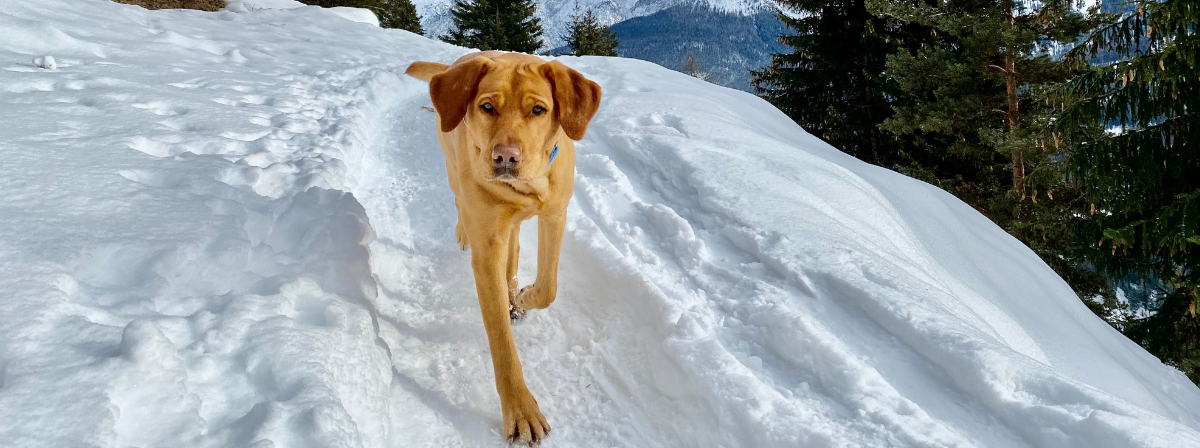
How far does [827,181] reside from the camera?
5.18 meters

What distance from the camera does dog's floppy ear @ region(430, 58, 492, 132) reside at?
9.04 feet

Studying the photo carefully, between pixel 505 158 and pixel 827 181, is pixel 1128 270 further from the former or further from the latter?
pixel 505 158

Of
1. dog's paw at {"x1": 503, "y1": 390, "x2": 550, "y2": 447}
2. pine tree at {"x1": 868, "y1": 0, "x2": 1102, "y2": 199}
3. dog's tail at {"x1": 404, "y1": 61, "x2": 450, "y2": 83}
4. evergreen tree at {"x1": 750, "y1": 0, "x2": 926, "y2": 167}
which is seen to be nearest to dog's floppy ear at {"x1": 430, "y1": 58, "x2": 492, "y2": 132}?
dog's paw at {"x1": 503, "y1": 390, "x2": 550, "y2": 447}

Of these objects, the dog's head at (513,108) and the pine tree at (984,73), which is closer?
the dog's head at (513,108)

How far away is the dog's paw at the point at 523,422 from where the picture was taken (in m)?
2.79

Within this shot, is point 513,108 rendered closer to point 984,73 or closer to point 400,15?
point 984,73

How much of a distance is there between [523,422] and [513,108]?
5.07 ft

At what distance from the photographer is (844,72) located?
19.2 meters

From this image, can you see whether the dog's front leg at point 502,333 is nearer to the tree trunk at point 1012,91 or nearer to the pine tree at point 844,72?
the tree trunk at point 1012,91

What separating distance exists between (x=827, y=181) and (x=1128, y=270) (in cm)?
890

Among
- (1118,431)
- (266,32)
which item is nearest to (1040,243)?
(1118,431)

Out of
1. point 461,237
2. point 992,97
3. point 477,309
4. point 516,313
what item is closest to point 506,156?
point 516,313

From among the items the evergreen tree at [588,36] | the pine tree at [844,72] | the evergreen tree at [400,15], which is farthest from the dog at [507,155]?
the evergreen tree at [588,36]

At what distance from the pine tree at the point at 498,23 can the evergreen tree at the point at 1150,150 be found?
30257 mm
